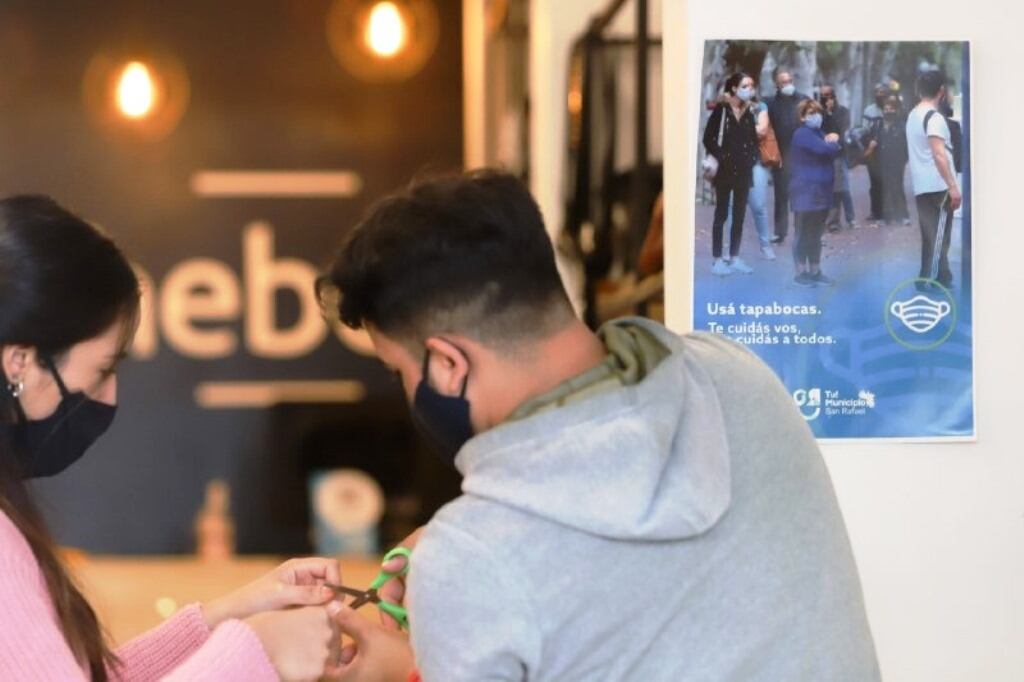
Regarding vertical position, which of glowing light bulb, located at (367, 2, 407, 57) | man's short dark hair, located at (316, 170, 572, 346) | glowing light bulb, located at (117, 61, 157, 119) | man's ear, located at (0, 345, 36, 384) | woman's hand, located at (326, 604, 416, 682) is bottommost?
woman's hand, located at (326, 604, 416, 682)

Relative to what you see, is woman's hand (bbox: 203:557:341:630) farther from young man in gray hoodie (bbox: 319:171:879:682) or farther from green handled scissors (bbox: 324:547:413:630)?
young man in gray hoodie (bbox: 319:171:879:682)

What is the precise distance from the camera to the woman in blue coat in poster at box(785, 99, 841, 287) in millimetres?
2066

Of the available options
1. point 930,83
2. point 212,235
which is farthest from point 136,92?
point 930,83

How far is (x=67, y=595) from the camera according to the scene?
70.4 inches

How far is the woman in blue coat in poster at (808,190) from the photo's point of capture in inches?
81.4

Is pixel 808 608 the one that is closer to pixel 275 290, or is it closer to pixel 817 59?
pixel 817 59

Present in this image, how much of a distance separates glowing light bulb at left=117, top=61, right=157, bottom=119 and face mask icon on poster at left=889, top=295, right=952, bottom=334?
4797mm

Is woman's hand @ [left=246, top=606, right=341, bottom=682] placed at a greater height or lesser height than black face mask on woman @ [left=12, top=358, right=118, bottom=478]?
lesser

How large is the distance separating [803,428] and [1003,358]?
0.63m

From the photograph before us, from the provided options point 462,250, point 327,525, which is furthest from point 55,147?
point 462,250

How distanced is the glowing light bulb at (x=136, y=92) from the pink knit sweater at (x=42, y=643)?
4.68 metres

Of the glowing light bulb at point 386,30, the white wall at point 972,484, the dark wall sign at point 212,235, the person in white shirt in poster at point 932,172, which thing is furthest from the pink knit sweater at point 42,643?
the glowing light bulb at point 386,30

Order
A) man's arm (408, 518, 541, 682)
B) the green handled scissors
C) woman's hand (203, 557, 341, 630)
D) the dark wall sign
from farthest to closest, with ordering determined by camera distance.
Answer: the dark wall sign, woman's hand (203, 557, 341, 630), the green handled scissors, man's arm (408, 518, 541, 682)

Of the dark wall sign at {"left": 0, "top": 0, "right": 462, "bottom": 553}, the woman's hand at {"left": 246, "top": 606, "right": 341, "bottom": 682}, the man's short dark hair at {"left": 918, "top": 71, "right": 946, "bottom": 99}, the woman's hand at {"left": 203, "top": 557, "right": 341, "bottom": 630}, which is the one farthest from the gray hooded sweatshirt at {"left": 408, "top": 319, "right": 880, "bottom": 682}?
the dark wall sign at {"left": 0, "top": 0, "right": 462, "bottom": 553}
